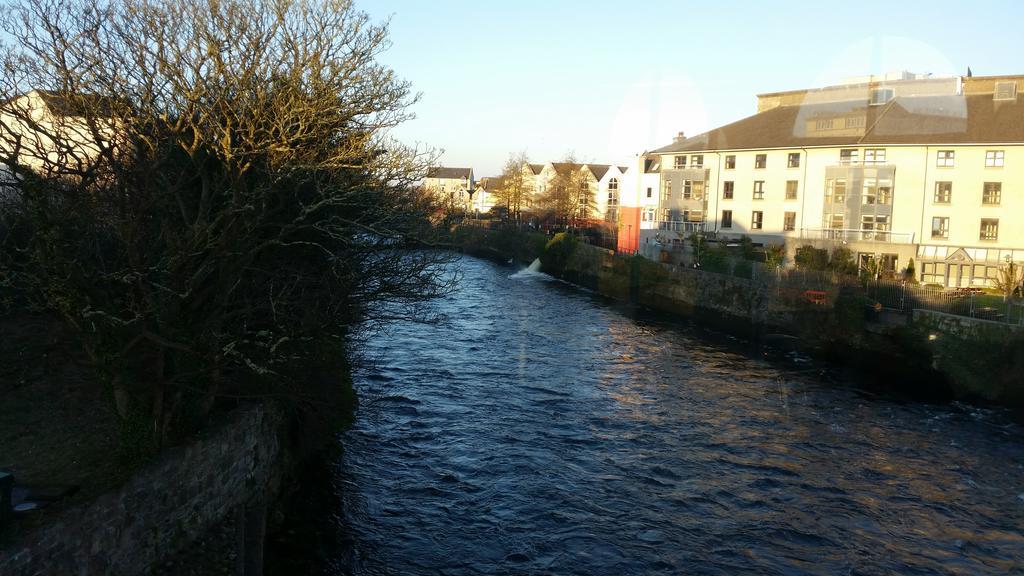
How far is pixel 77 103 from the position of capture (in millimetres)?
12203

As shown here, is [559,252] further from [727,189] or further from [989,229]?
[989,229]

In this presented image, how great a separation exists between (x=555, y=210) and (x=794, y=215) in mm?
39642

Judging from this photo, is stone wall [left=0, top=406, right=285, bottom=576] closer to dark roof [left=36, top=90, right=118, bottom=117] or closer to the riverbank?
dark roof [left=36, top=90, right=118, bottom=117]

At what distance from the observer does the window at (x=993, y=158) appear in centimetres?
4134

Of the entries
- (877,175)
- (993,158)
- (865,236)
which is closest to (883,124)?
(877,175)

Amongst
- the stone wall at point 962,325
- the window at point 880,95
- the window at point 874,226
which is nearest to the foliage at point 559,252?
the window at point 874,226

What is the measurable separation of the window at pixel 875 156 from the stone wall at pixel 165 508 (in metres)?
43.4

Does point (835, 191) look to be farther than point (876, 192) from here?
Yes

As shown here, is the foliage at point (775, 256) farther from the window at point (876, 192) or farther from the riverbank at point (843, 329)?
the window at point (876, 192)

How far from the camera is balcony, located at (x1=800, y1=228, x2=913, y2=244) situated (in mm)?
44000

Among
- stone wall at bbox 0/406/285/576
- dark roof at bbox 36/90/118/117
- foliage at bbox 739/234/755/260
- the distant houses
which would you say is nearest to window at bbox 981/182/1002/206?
the distant houses

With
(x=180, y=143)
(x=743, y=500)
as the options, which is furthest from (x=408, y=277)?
(x=743, y=500)

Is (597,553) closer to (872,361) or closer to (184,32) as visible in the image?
(184,32)

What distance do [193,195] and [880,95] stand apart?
170 feet
